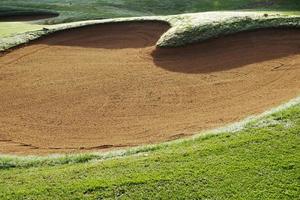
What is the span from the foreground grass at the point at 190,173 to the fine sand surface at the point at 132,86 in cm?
202

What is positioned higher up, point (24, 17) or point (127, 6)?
point (127, 6)

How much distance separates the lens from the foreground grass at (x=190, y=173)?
10.9 meters

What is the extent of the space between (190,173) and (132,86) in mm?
8161

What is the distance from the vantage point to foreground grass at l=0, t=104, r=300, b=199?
1091 cm

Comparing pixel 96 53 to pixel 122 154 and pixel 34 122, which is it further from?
pixel 122 154

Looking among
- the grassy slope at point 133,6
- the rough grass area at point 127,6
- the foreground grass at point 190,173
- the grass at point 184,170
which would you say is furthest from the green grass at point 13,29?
the foreground grass at point 190,173

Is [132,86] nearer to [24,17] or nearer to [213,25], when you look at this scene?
[213,25]

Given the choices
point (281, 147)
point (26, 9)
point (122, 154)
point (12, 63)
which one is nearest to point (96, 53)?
point (12, 63)

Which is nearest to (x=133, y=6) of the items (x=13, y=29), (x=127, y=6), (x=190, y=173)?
(x=127, y=6)

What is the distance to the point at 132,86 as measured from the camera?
1914 centimetres

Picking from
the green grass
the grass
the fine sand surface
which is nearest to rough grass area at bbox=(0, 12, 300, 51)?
the fine sand surface

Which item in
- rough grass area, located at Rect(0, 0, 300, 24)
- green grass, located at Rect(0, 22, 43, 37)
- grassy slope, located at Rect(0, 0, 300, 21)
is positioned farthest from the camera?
grassy slope, located at Rect(0, 0, 300, 21)

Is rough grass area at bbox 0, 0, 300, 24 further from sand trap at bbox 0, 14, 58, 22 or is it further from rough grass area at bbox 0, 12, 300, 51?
rough grass area at bbox 0, 12, 300, 51

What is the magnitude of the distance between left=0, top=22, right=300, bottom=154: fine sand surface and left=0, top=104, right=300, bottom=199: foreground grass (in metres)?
2.02
